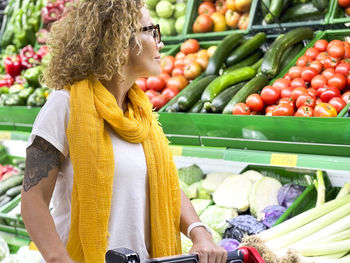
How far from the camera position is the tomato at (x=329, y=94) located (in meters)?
3.16

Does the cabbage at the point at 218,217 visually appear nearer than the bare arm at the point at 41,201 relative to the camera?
No

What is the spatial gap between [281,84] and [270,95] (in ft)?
0.37

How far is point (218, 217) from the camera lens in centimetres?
318

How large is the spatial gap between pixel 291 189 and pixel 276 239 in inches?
23.2

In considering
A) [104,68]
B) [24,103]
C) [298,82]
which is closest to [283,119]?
[298,82]

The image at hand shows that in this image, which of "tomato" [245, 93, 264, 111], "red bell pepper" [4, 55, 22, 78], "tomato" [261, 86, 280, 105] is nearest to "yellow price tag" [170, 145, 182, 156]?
"tomato" [245, 93, 264, 111]

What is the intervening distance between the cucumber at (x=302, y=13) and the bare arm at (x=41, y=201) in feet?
9.15

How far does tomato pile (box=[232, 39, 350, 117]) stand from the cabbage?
64 cm

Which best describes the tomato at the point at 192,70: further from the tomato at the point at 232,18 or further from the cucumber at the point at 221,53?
the tomato at the point at 232,18

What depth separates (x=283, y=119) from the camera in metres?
2.96

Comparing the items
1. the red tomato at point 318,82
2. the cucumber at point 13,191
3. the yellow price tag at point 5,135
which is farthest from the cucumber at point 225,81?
the yellow price tag at point 5,135

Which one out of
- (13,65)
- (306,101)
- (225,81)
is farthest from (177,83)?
(13,65)

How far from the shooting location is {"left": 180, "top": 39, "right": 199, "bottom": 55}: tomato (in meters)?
4.33

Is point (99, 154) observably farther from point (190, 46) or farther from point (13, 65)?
point (13, 65)
